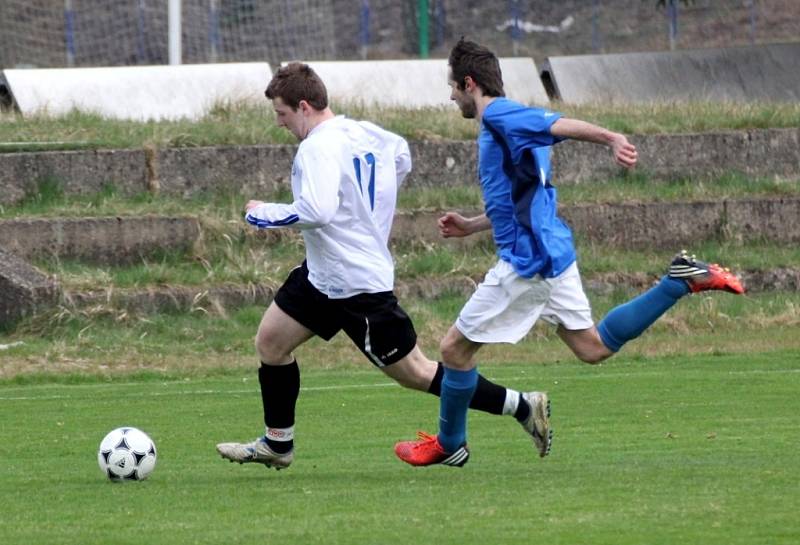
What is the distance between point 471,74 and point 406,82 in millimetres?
15300

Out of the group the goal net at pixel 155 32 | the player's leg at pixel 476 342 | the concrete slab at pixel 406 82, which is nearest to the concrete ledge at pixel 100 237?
the concrete slab at pixel 406 82

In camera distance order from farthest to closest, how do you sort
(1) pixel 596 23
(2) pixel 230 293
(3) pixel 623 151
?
(1) pixel 596 23 < (2) pixel 230 293 < (3) pixel 623 151

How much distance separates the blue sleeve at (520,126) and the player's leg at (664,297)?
102cm

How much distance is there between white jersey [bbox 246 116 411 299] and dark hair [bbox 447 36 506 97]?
0.49m

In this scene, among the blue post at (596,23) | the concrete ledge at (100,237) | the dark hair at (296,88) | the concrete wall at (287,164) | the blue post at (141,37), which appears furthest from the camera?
the blue post at (596,23)

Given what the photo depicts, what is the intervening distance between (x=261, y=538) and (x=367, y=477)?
182cm

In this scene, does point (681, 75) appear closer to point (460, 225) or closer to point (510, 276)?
point (460, 225)

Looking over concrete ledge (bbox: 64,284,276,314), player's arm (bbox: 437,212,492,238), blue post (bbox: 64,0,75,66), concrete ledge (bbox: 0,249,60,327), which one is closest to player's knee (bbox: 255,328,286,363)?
player's arm (bbox: 437,212,492,238)

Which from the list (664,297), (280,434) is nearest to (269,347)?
(280,434)

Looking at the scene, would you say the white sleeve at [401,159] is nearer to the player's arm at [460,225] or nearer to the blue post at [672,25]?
the player's arm at [460,225]

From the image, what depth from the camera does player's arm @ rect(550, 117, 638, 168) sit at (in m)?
7.44

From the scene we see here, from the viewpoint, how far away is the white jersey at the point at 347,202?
26.2ft

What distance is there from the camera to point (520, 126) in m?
7.93

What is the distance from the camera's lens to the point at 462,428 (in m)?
8.34
